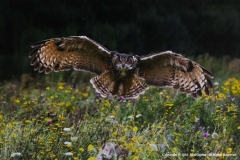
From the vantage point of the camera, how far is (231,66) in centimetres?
593

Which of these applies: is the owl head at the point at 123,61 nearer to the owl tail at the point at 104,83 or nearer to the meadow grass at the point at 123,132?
the owl tail at the point at 104,83

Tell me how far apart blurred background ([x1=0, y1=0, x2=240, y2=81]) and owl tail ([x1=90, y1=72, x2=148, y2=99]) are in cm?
111

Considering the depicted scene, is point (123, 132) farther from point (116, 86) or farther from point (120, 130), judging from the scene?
point (116, 86)

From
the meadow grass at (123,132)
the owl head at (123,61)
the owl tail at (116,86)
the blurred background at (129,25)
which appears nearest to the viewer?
the meadow grass at (123,132)

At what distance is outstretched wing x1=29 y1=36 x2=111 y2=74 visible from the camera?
4.26 meters

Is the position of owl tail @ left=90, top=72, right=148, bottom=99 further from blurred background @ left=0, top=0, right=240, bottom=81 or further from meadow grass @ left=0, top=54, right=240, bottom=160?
blurred background @ left=0, top=0, right=240, bottom=81

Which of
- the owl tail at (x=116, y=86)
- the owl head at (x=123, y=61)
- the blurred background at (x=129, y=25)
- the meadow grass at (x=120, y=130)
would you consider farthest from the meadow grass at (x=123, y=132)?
the blurred background at (x=129, y=25)

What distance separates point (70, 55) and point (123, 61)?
18.7 inches

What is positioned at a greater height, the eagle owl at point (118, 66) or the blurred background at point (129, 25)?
the blurred background at point (129, 25)

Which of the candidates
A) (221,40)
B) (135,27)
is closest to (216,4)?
(221,40)

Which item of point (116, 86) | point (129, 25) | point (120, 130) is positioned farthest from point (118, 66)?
point (129, 25)

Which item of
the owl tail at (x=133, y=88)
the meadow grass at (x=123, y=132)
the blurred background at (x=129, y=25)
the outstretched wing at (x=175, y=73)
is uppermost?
the blurred background at (x=129, y=25)

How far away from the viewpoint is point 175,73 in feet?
14.2

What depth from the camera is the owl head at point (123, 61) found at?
4.20m
